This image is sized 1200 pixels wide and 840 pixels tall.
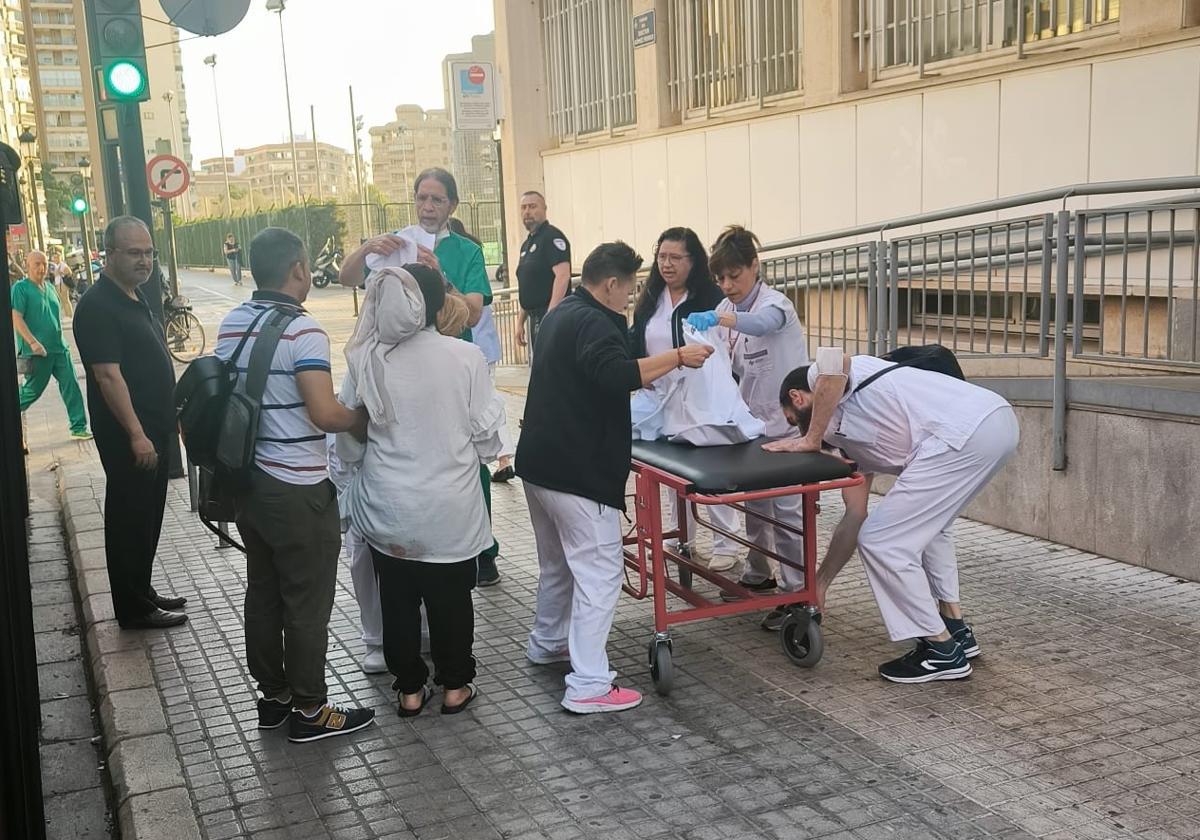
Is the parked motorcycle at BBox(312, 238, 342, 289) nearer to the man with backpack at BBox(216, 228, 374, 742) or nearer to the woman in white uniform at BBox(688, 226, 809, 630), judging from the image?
the woman in white uniform at BBox(688, 226, 809, 630)

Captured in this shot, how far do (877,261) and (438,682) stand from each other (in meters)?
4.81

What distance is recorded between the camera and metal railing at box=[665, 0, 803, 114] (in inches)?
515

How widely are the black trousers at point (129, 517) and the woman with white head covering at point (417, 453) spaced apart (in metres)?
1.60

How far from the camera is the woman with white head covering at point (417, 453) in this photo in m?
4.22

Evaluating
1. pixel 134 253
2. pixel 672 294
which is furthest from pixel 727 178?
pixel 134 253

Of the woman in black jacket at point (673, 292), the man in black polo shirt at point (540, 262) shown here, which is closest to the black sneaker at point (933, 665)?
the woman in black jacket at point (673, 292)

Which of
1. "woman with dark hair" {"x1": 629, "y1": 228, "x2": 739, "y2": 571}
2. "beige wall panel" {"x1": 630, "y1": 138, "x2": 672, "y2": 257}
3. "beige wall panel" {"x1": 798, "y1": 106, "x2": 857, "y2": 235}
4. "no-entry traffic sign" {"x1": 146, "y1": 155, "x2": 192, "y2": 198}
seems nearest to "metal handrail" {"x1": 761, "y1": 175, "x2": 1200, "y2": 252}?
"woman with dark hair" {"x1": 629, "y1": 228, "x2": 739, "y2": 571}

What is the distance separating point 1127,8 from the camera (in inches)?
348

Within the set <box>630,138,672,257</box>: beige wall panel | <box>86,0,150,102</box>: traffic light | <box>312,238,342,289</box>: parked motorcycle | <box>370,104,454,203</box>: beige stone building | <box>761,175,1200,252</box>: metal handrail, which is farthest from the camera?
<box>370,104,454,203</box>: beige stone building

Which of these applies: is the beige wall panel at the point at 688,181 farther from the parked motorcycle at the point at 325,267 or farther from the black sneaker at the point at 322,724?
the parked motorcycle at the point at 325,267

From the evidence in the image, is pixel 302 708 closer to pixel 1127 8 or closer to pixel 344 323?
pixel 1127 8

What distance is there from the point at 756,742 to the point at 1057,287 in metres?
3.72

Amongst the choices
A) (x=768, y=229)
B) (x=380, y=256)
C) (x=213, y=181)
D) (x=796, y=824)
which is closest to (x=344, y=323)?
(x=768, y=229)

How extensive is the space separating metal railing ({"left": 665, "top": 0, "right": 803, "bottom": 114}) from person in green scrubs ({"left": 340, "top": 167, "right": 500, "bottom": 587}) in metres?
7.79
